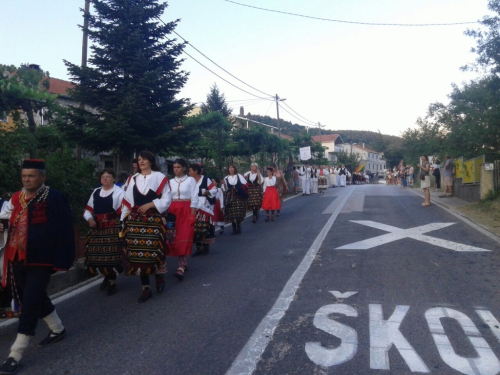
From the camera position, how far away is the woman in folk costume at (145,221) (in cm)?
615

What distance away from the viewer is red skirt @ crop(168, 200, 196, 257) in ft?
23.9

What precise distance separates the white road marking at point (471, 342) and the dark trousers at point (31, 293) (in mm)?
3516

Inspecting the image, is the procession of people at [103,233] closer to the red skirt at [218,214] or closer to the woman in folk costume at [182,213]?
the woman in folk costume at [182,213]

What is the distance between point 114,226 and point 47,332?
1.66 metres

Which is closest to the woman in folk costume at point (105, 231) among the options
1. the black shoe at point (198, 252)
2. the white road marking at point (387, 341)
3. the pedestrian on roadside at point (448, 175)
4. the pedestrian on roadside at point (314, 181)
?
the black shoe at point (198, 252)

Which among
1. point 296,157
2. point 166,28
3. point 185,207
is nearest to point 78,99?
point 166,28

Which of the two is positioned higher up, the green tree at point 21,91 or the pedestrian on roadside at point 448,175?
the green tree at point 21,91

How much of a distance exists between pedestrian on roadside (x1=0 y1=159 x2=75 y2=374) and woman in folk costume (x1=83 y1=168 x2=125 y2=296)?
167cm

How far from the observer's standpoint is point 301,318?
5324 millimetres

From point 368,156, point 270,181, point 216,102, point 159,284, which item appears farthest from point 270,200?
point 368,156

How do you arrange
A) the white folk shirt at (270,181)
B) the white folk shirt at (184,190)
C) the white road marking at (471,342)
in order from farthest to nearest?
the white folk shirt at (270,181) < the white folk shirt at (184,190) < the white road marking at (471,342)

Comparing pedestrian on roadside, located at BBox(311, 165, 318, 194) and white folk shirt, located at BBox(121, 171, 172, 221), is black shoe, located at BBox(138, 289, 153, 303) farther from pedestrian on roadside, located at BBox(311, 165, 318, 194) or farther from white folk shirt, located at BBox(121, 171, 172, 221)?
Answer: pedestrian on roadside, located at BBox(311, 165, 318, 194)

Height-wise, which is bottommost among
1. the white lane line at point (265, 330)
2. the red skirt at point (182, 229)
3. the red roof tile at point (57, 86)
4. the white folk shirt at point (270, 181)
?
the white lane line at point (265, 330)

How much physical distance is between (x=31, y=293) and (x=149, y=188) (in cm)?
207
